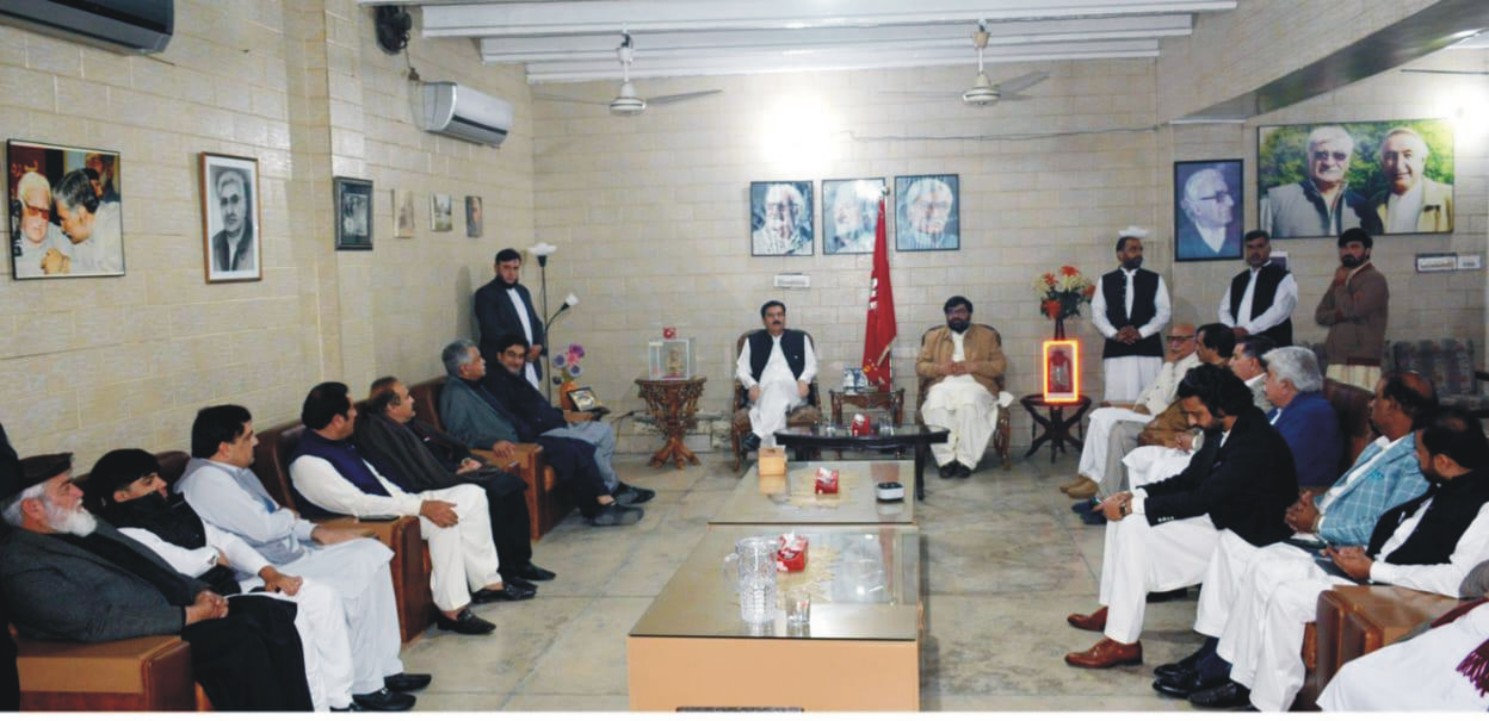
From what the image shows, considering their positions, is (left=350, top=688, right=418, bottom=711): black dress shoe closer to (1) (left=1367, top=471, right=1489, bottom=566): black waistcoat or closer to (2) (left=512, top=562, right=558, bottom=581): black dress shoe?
(2) (left=512, top=562, right=558, bottom=581): black dress shoe

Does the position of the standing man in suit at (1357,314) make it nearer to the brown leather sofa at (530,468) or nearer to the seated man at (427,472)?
the brown leather sofa at (530,468)

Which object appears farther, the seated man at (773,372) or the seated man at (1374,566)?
the seated man at (773,372)

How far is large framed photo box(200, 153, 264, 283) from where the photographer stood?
18.7ft

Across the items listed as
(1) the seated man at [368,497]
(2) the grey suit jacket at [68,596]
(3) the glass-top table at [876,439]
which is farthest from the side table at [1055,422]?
(2) the grey suit jacket at [68,596]

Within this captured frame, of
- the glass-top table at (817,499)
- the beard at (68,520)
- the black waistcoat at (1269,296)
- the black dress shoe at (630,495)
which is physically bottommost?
the black dress shoe at (630,495)

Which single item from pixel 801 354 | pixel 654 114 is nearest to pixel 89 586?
pixel 801 354

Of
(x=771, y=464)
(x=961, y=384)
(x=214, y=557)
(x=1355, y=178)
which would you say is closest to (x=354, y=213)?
(x=771, y=464)

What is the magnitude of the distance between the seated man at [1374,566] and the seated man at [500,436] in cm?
396

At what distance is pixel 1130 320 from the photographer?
363 inches

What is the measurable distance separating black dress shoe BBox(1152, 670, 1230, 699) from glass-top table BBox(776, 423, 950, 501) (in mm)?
3335

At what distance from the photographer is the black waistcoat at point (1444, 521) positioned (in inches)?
151

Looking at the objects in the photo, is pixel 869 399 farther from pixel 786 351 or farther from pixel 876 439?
pixel 876 439

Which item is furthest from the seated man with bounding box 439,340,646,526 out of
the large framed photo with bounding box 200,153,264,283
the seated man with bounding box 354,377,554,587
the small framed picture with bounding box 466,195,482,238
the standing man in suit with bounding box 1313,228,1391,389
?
the standing man in suit with bounding box 1313,228,1391,389

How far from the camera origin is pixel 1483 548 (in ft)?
12.3
